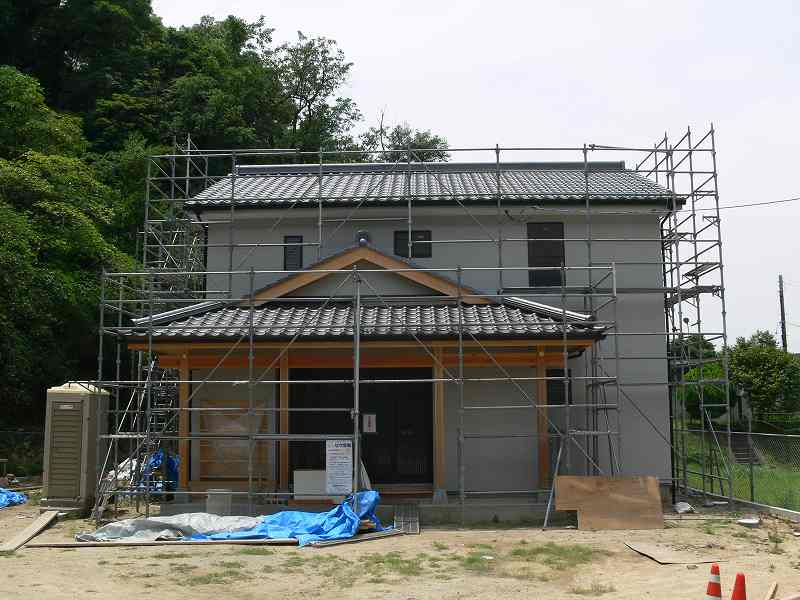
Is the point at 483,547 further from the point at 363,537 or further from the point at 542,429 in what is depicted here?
the point at 542,429

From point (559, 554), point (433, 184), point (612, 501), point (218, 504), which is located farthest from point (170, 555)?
point (433, 184)

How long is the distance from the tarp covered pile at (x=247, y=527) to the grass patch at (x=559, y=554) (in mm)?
2693

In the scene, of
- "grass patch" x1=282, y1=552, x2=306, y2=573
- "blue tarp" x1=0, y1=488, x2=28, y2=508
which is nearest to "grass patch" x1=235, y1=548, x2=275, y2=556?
"grass patch" x1=282, y1=552, x2=306, y2=573

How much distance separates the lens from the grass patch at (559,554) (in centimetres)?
1050

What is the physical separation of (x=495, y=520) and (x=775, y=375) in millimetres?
19684

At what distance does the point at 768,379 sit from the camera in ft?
97.0

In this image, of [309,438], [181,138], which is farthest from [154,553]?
[181,138]

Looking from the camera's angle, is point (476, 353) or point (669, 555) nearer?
point (669, 555)

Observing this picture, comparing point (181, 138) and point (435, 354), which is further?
point (181, 138)

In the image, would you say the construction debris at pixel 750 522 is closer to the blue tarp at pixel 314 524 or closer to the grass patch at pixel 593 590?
the grass patch at pixel 593 590

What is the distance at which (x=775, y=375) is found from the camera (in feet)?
96.5

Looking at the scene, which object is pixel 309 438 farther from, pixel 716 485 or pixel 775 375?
pixel 775 375

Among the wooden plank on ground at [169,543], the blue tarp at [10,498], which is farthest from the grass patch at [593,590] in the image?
the blue tarp at [10,498]

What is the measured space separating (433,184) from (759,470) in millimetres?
10189
